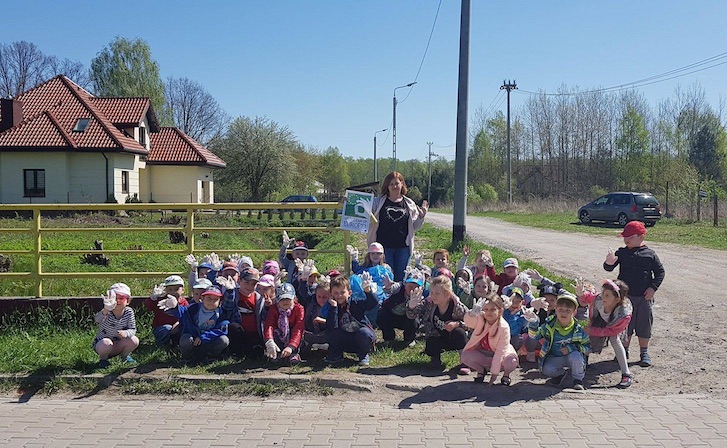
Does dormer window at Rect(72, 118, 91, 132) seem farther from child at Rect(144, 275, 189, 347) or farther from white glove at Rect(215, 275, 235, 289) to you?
white glove at Rect(215, 275, 235, 289)

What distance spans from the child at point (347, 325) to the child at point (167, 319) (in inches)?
64.5

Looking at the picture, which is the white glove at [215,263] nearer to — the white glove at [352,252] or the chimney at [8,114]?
the white glove at [352,252]

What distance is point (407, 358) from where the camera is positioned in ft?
21.1

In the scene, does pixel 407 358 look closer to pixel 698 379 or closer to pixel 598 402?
pixel 598 402

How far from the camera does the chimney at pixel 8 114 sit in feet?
111

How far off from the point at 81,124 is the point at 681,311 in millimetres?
34244

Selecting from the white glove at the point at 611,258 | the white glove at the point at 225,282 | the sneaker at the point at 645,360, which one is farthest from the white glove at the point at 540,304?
the white glove at the point at 225,282

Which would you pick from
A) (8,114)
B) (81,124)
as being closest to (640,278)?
(81,124)

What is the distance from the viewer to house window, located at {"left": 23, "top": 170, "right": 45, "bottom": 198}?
3366 centimetres

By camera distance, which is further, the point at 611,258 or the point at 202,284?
the point at 611,258

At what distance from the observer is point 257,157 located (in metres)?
55.4

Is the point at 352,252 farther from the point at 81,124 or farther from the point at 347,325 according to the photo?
the point at 81,124

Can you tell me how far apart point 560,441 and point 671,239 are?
19.1 metres

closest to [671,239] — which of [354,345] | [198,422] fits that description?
[354,345]
